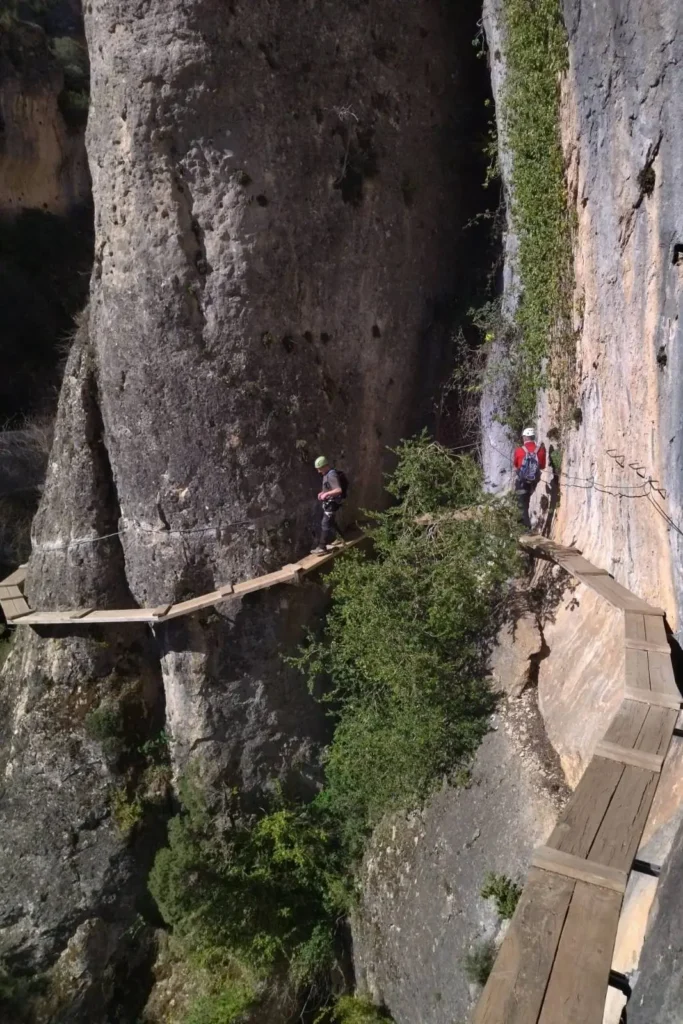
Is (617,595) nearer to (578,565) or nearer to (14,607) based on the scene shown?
(578,565)

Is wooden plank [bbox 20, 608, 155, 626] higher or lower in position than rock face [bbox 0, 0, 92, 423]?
lower

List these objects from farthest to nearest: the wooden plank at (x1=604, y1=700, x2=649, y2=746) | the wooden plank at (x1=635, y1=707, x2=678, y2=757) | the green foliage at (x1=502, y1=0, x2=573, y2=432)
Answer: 1. the green foliage at (x1=502, y1=0, x2=573, y2=432)
2. the wooden plank at (x1=604, y1=700, x2=649, y2=746)
3. the wooden plank at (x1=635, y1=707, x2=678, y2=757)

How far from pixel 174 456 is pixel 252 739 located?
4.24 metres

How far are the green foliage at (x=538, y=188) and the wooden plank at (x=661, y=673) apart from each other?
372 cm

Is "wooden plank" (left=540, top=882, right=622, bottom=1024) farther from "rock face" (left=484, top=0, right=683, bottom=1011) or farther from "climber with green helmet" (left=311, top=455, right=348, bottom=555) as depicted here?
"climber with green helmet" (left=311, top=455, right=348, bottom=555)

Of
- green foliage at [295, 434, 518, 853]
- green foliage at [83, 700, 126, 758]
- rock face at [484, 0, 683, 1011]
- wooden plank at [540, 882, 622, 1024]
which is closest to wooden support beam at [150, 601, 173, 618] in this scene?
green foliage at [83, 700, 126, 758]

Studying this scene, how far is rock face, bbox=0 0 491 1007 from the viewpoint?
762 cm

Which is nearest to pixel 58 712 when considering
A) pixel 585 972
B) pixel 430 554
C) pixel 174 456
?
pixel 174 456

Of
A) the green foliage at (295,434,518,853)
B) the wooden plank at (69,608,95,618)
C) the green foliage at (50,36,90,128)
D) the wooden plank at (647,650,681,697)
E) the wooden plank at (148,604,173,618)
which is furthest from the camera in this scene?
the green foliage at (50,36,90,128)

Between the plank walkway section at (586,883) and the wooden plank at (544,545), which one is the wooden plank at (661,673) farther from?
the wooden plank at (544,545)

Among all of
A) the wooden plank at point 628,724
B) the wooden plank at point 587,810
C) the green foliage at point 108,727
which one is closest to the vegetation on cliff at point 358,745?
the green foliage at point 108,727

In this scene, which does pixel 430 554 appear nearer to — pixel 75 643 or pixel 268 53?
pixel 75 643

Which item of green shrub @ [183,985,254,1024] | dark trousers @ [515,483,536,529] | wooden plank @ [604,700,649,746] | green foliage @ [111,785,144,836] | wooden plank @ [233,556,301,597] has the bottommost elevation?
green shrub @ [183,985,254,1024]

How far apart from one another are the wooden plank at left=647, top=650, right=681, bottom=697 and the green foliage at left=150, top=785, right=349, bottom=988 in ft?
20.0
